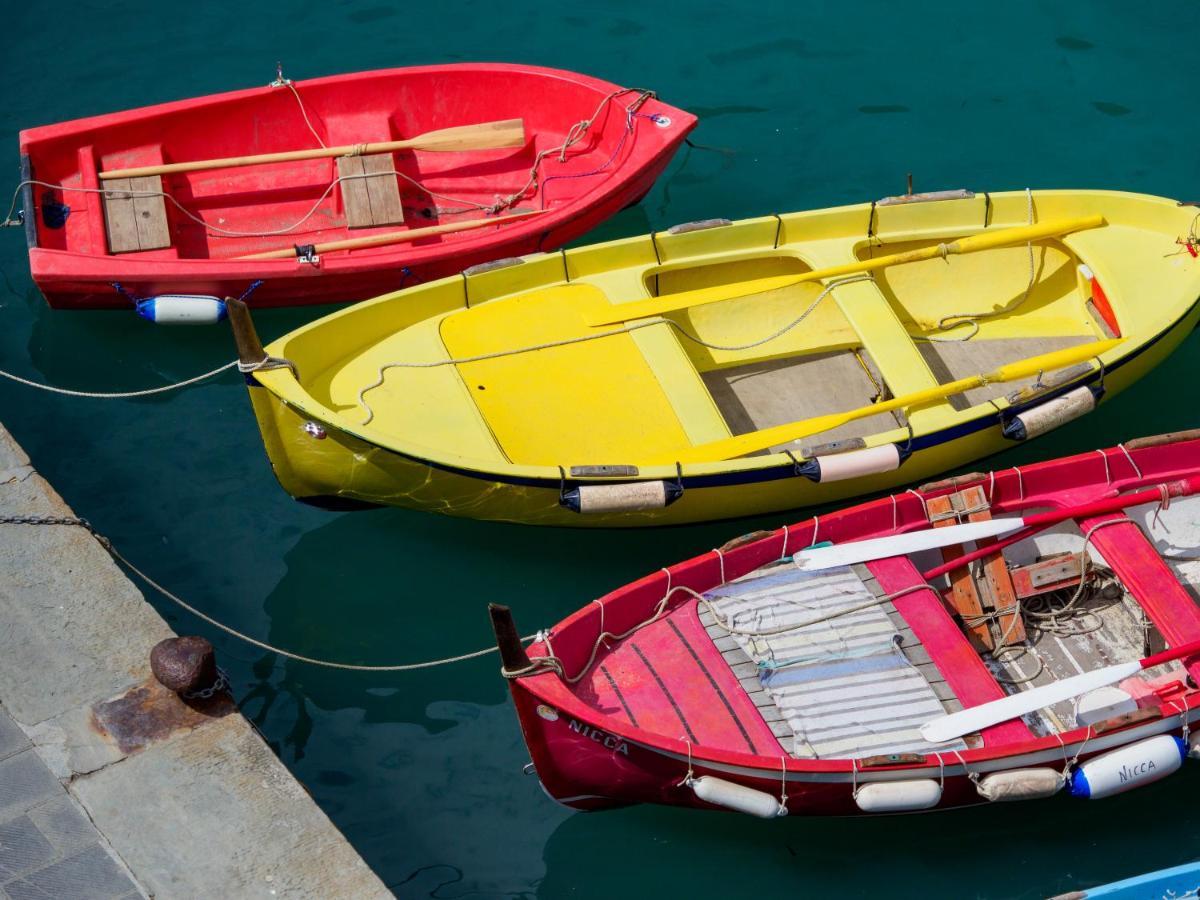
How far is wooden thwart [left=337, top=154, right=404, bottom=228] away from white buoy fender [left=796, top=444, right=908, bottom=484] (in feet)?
16.4

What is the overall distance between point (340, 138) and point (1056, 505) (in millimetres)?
7875

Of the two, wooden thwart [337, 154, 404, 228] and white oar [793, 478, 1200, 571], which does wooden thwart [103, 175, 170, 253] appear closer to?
wooden thwart [337, 154, 404, 228]

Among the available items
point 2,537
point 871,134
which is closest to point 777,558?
point 2,537

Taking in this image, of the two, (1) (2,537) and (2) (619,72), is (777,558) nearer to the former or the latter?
(1) (2,537)

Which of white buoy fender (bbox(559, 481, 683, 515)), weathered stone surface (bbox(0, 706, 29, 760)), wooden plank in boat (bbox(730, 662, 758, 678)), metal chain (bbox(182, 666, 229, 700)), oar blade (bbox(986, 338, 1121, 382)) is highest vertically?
oar blade (bbox(986, 338, 1121, 382))

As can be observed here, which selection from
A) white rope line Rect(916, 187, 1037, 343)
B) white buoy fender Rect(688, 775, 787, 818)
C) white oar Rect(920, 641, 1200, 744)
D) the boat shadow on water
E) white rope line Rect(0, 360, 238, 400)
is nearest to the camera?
white buoy fender Rect(688, 775, 787, 818)

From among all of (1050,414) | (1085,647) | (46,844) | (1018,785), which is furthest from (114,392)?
(1085,647)

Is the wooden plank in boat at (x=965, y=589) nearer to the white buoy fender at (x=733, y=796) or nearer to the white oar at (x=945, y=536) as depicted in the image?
the white oar at (x=945, y=536)

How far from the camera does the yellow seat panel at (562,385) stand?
11.4 m

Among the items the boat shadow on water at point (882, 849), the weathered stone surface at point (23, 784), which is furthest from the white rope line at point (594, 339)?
the boat shadow on water at point (882, 849)

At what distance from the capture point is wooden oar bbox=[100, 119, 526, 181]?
1340 cm

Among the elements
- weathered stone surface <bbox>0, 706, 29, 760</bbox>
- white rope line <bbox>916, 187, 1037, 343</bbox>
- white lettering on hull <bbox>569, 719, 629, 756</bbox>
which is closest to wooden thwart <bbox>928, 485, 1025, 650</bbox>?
white rope line <bbox>916, 187, 1037, 343</bbox>

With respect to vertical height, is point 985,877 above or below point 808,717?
below

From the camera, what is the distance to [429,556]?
11812 millimetres
